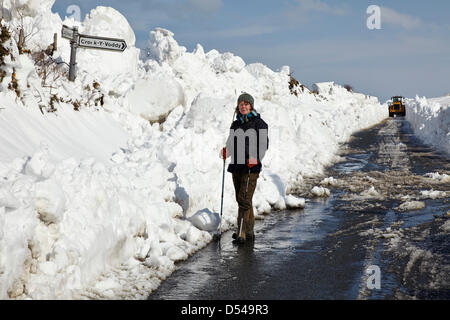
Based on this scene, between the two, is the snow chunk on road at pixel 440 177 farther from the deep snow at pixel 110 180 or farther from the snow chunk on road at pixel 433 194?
the deep snow at pixel 110 180

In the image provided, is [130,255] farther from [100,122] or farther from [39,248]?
[100,122]

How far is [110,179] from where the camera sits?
6.23 m

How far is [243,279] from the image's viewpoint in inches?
208

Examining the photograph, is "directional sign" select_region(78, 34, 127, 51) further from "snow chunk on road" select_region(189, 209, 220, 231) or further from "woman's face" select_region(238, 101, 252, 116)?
"snow chunk on road" select_region(189, 209, 220, 231)

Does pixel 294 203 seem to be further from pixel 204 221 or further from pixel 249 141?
pixel 249 141

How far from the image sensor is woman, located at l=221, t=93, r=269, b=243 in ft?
22.6

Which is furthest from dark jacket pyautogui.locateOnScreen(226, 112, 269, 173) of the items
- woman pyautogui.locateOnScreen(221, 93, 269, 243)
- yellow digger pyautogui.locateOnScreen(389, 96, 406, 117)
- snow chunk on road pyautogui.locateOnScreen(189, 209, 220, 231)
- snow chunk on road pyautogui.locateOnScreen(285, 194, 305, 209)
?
yellow digger pyautogui.locateOnScreen(389, 96, 406, 117)

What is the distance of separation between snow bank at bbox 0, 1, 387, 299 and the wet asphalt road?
0.49 meters

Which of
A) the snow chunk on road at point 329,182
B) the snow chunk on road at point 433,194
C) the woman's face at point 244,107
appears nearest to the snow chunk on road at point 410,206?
the snow chunk on road at point 433,194

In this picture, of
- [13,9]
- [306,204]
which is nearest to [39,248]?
[306,204]

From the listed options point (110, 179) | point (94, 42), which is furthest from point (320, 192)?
point (94, 42)

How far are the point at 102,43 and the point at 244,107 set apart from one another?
18.7ft

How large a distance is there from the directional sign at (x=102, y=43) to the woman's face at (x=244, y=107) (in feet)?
17.7

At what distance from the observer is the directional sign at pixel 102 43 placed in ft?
36.9
